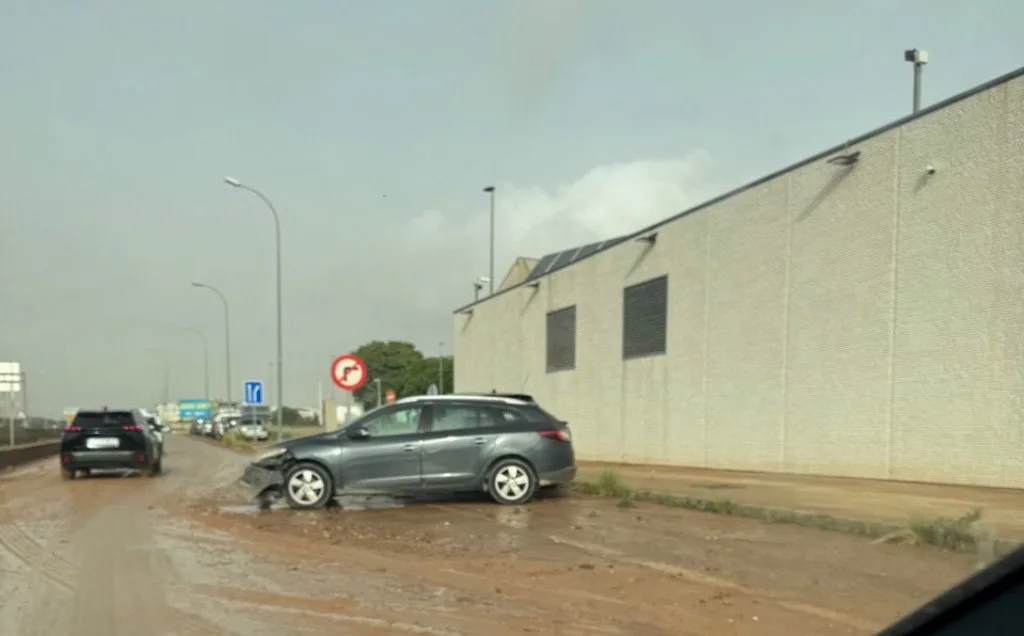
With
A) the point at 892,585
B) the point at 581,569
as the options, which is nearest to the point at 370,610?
the point at 581,569

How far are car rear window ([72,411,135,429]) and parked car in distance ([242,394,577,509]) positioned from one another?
30.4ft

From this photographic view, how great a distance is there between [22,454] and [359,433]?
24508mm

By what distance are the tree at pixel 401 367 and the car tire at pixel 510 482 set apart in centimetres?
7749

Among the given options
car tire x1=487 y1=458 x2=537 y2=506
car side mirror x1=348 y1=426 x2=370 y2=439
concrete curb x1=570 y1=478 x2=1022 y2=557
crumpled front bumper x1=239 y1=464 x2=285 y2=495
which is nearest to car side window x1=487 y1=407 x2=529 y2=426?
car tire x1=487 y1=458 x2=537 y2=506

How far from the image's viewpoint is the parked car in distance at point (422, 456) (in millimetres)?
13758

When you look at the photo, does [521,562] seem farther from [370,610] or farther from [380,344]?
[380,344]

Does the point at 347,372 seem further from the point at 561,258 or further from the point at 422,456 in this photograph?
the point at 561,258

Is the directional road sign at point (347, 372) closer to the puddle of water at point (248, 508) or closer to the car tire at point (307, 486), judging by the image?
the puddle of water at point (248, 508)

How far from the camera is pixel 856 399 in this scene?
1834cm

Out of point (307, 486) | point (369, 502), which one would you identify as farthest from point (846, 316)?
point (307, 486)

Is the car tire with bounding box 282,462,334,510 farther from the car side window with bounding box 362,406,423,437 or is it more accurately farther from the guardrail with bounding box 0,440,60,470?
the guardrail with bounding box 0,440,60,470

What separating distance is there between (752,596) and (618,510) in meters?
6.12

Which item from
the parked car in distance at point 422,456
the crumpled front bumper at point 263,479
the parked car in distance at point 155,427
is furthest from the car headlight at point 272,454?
the parked car in distance at point 155,427

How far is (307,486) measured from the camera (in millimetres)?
13758
